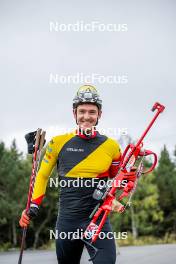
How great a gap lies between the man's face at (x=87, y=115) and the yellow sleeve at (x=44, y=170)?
32 cm

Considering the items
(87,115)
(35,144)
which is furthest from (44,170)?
(87,115)

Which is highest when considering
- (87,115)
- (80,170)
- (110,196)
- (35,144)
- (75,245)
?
(87,115)

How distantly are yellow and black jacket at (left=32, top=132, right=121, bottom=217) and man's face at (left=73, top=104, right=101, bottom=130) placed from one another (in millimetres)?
142

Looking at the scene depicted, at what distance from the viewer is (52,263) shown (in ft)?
36.7

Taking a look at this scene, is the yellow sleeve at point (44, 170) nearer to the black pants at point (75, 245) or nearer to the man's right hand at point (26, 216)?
the man's right hand at point (26, 216)

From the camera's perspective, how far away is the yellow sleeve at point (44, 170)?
4.36m

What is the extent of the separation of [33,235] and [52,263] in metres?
37.5

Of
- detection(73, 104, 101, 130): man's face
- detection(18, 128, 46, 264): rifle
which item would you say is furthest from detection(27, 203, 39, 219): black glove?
detection(73, 104, 101, 130): man's face

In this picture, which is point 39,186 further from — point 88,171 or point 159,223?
point 159,223

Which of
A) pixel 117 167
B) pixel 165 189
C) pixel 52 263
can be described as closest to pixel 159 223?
pixel 165 189

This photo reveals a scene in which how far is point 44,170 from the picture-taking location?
173 inches

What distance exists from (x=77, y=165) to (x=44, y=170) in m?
0.34

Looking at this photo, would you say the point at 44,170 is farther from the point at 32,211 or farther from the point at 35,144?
the point at 32,211

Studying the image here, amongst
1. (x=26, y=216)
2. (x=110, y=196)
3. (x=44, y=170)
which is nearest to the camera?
(x=110, y=196)
